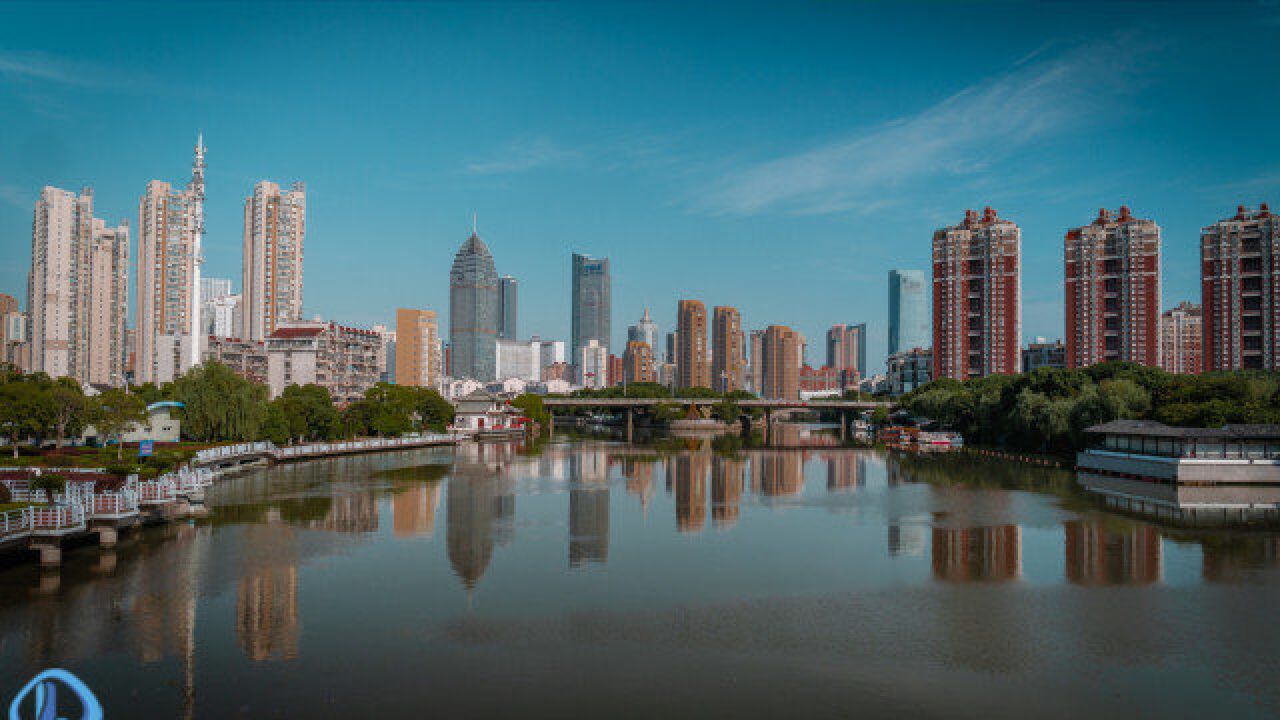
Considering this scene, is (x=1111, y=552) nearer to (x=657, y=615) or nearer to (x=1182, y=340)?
(x=657, y=615)

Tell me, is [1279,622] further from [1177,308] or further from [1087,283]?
[1177,308]

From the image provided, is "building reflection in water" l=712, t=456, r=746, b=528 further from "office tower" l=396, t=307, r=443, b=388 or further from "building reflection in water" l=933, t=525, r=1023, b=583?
"office tower" l=396, t=307, r=443, b=388

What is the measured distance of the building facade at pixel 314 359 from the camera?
97.9 metres

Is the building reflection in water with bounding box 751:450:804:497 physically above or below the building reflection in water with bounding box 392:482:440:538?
below

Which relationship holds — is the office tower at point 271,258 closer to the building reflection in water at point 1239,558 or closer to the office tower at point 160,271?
the office tower at point 160,271

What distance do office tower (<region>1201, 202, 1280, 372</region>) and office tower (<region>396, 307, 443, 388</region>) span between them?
424 feet

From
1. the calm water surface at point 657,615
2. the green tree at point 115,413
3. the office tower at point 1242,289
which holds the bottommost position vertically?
the calm water surface at point 657,615

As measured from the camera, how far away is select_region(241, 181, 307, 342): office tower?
116 meters

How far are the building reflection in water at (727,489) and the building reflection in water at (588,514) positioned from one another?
4.78 meters

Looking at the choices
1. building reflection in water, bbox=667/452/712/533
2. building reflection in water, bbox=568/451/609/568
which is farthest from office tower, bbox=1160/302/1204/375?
building reflection in water, bbox=568/451/609/568

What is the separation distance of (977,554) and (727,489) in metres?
19.5

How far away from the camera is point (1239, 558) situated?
25.5 metres

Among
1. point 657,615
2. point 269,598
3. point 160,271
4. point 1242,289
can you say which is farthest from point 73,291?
point 1242,289

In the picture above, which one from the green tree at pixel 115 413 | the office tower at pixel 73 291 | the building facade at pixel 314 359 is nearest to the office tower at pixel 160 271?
the office tower at pixel 73 291
